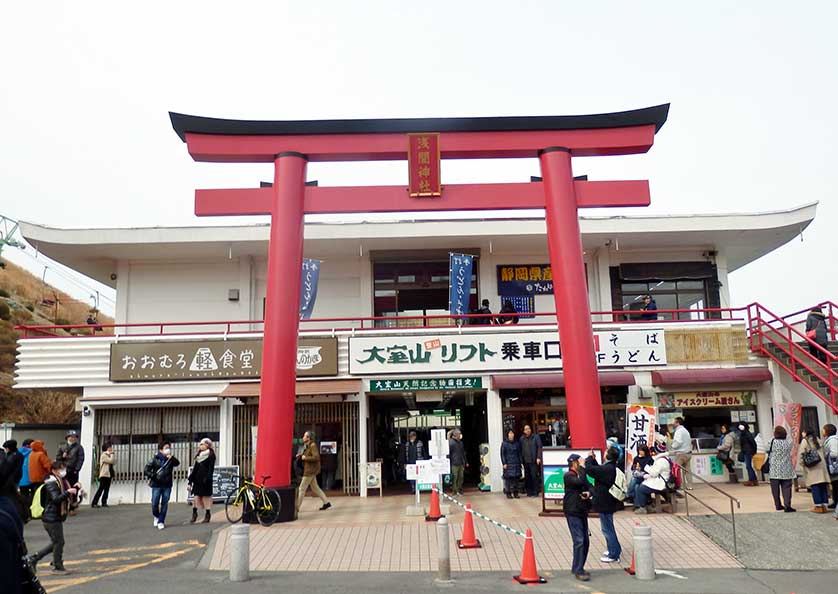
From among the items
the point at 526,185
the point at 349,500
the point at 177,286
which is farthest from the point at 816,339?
the point at 177,286

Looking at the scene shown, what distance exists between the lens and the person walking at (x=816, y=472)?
1222 cm

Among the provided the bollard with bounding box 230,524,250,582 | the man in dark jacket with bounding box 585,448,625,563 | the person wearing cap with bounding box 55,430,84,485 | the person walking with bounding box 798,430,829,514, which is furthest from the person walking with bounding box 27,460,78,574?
the person walking with bounding box 798,430,829,514

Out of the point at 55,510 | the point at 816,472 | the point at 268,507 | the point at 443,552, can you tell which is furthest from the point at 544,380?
the point at 55,510

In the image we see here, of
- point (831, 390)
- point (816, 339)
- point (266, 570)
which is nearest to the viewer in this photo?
point (266, 570)

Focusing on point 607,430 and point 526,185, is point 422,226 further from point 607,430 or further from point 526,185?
point 607,430

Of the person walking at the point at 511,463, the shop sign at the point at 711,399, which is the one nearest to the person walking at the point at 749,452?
the shop sign at the point at 711,399

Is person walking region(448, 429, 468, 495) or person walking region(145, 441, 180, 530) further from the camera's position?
person walking region(448, 429, 468, 495)

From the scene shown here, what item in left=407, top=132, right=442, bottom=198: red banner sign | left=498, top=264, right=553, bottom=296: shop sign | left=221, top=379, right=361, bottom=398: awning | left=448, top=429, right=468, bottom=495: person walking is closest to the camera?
left=407, top=132, right=442, bottom=198: red banner sign

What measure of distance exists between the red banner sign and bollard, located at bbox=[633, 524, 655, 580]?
7957 millimetres

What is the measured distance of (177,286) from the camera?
73.7 feet

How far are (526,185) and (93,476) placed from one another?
13.4 m

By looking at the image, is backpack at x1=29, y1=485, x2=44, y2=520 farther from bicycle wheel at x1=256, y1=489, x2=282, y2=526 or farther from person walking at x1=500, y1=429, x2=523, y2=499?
person walking at x1=500, y1=429, x2=523, y2=499

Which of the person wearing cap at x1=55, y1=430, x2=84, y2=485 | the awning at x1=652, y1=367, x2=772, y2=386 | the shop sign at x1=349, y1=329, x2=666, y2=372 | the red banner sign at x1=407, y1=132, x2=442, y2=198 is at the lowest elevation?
the person wearing cap at x1=55, y1=430, x2=84, y2=485

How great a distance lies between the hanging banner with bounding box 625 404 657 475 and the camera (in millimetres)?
14227
